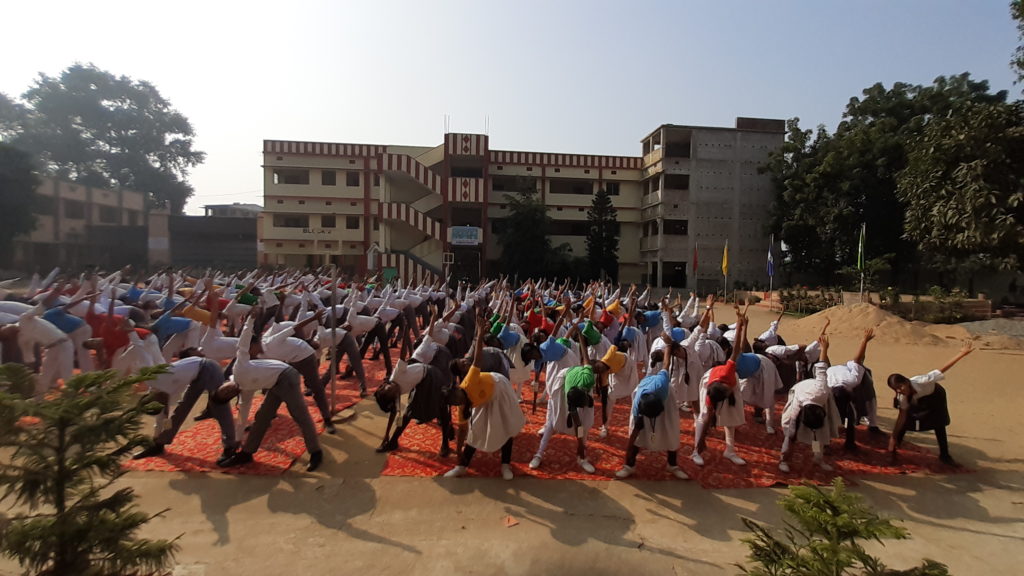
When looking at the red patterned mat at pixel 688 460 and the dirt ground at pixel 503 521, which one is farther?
the red patterned mat at pixel 688 460

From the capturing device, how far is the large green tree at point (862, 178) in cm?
2416

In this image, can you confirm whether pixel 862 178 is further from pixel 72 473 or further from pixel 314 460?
pixel 72 473

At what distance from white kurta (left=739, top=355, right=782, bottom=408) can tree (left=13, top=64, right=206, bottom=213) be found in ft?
146

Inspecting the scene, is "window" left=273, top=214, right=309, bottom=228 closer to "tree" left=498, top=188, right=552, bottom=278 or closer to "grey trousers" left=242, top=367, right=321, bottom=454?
"tree" left=498, top=188, right=552, bottom=278

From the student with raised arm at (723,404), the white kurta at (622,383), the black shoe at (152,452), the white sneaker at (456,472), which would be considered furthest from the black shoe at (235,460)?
the student with raised arm at (723,404)

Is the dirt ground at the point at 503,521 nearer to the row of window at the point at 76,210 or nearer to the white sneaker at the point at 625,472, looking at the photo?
the white sneaker at the point at 625,472

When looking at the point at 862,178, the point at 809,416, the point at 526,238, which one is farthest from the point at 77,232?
the point at 862,178

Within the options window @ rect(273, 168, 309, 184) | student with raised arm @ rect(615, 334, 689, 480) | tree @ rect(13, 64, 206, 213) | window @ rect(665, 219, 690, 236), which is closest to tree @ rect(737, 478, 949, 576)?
student with raised arm @ rect(615, 334, 689, 480)

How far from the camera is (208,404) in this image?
5.06 m

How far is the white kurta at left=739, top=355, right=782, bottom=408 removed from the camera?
6027mm

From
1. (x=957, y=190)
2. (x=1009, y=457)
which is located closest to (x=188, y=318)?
(x=1009, y=457)

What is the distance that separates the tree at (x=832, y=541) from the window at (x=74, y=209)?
1535 inches

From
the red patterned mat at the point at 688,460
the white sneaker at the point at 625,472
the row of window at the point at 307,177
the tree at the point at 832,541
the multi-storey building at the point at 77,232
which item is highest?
the row of window at the point at 307,177

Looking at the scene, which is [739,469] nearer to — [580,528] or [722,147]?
[580,528]
